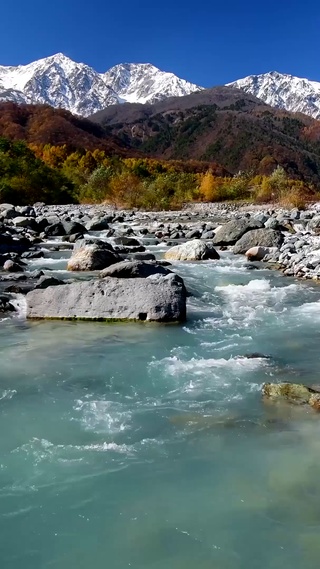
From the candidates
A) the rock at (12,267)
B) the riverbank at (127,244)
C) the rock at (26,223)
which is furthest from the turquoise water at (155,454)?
the rock at (26,223)

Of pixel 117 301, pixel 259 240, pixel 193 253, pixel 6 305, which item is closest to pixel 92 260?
pixel 193 253

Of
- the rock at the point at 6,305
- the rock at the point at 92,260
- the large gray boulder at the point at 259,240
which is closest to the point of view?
the rock at the point at 6,305

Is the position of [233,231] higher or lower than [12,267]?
higher

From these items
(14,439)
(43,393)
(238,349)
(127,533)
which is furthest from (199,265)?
(127,533)

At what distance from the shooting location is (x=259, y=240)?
62.2ft

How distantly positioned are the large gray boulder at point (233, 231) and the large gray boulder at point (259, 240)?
6.28 ft

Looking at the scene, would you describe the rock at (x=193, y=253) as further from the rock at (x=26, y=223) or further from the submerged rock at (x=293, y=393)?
the submerged rock at (x=293, y=393)

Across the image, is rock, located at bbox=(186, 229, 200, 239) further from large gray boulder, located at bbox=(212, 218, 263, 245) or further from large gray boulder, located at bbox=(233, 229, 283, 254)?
large gray boulder, located at bbox=(233, 229, 283, 254)

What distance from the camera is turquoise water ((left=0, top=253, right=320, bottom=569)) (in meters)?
3.62

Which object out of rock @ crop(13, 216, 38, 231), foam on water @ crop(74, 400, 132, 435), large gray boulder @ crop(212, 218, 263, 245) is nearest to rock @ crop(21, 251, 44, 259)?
large gray boulder @ crop(212, 218, 263, 245)

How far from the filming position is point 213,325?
9344 millimetres

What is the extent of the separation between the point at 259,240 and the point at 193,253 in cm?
285

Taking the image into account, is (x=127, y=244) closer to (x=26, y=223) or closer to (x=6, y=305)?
(x=26, y=223)

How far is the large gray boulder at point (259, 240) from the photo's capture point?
1851 centimetres
